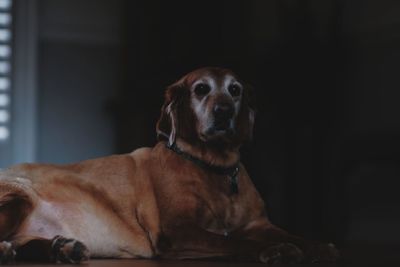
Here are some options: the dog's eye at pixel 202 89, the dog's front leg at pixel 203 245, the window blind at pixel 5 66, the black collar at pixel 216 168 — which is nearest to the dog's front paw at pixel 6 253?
the dog's front leg at pixel 203 245

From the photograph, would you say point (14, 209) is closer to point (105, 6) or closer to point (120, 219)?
point (120, 219)

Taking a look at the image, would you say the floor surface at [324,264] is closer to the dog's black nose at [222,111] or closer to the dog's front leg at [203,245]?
the dog's front leg at [203,245]

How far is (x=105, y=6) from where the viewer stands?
335cm

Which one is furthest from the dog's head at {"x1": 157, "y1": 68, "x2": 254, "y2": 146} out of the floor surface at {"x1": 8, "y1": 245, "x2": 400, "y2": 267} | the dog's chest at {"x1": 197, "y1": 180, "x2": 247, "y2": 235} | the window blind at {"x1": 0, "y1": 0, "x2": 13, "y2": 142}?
the window blind at {"x1": 0, "y1": 0, "x2": 13, "y2": 142}

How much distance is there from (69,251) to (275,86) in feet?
3.80

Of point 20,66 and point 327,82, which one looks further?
point 20,66

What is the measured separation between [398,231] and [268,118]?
585 millimetres

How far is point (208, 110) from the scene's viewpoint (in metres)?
2.57

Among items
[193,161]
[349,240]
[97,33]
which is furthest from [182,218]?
[97,33]

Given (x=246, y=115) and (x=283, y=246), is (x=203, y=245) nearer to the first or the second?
(x=283, y=246)

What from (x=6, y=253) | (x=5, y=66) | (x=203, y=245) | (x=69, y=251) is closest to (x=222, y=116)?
(x=203, y=245)

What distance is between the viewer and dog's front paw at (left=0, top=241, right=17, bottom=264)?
2.26m

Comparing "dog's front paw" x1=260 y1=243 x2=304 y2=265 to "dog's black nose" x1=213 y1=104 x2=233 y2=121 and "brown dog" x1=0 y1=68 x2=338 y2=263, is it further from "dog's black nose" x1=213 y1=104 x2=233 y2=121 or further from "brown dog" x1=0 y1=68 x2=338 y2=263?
"dog's black nose" x1=213 y1=104 x2=233 y2=121

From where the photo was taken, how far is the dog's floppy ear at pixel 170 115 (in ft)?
8.79
